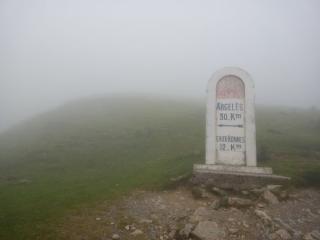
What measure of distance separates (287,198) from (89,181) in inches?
314

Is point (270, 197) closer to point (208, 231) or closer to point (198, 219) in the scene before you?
point (198, 219)

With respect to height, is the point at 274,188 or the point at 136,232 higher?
the point at 274,188

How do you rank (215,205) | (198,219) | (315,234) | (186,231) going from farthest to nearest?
1. (215,205)
2. (198,219)
3. (186,231)
4. (315,234)

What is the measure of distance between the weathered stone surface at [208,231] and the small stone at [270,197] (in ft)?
8.51

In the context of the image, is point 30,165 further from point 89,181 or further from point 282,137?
point 282,137

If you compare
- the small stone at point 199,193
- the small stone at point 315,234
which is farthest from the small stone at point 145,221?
the small stone at point 315,234

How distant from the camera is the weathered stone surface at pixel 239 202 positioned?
31.8ft

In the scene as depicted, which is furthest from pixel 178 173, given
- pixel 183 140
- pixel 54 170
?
pixel 183 140

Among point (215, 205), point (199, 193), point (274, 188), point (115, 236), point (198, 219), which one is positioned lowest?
point (115, 236)

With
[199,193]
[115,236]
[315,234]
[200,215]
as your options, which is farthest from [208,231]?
[199,193]

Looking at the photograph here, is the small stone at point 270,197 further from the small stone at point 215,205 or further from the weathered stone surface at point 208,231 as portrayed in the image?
the weathered stone surface at point 208,231

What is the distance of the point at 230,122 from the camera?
489 inches

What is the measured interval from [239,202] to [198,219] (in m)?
1.74

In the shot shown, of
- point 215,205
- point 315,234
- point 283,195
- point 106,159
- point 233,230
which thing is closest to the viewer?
point 315,234
